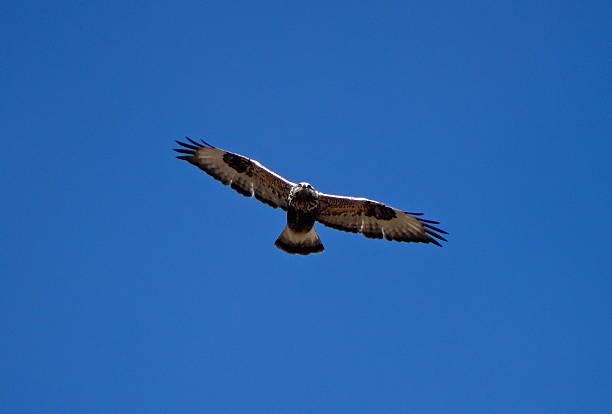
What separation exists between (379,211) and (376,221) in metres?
0.25

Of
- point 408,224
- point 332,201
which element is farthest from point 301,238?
point 408,224

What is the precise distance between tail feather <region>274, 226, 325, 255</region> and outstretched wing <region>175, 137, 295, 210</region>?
0.49 metres

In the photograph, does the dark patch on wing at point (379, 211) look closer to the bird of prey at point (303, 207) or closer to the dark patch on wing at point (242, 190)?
the bird of prey at point (303, 207)

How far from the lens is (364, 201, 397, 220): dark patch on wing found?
1593cm

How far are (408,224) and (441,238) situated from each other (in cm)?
63

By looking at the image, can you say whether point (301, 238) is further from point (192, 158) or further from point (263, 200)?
point (192, 158)

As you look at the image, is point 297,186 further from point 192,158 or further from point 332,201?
point 192,158

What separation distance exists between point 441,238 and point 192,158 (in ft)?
15.1

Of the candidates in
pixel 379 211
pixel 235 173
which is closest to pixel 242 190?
pixel 235 173

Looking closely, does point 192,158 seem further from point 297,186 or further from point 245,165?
point 297,186

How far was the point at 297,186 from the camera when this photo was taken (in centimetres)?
1537

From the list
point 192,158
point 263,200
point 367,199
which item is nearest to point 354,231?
point 367,199

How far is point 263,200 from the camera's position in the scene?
15.9 metres

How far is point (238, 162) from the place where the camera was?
15750mm
